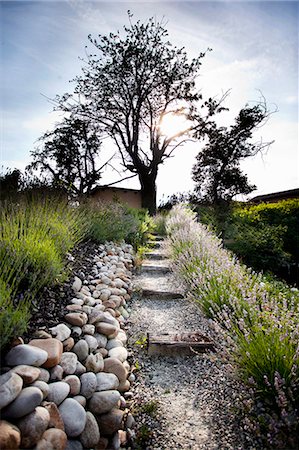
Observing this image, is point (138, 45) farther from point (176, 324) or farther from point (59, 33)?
point (176, 324)

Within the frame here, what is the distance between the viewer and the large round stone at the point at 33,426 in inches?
54.4

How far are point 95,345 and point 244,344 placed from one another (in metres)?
1.14

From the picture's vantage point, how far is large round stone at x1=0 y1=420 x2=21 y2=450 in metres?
1.26

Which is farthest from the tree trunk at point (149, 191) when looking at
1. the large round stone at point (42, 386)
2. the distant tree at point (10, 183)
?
the large round stone at point (42, 386)

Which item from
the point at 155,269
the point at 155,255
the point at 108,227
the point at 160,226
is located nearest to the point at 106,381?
the point at 155,269

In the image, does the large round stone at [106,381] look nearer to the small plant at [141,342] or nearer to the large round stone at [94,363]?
the large round stone at [94,363]

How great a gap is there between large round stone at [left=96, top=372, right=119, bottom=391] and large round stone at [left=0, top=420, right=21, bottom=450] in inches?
26.5

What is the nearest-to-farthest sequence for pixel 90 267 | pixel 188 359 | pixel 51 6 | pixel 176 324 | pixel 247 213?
pixel 188 359 → pixel 51 6 → pixel 176 324 → pixel 90 267 → pixel 247 213

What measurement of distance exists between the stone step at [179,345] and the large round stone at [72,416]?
3.41ft

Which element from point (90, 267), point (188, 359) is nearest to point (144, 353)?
point (188, 359)

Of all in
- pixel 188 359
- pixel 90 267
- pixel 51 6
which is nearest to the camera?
pixel 188 359

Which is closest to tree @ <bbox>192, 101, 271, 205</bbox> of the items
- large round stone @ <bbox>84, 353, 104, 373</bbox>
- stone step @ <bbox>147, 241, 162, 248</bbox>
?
stone step @ <bbox>147, 241, 162, 248</bbox>

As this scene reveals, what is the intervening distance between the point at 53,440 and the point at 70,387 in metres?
0.37

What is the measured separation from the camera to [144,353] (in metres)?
2.64
